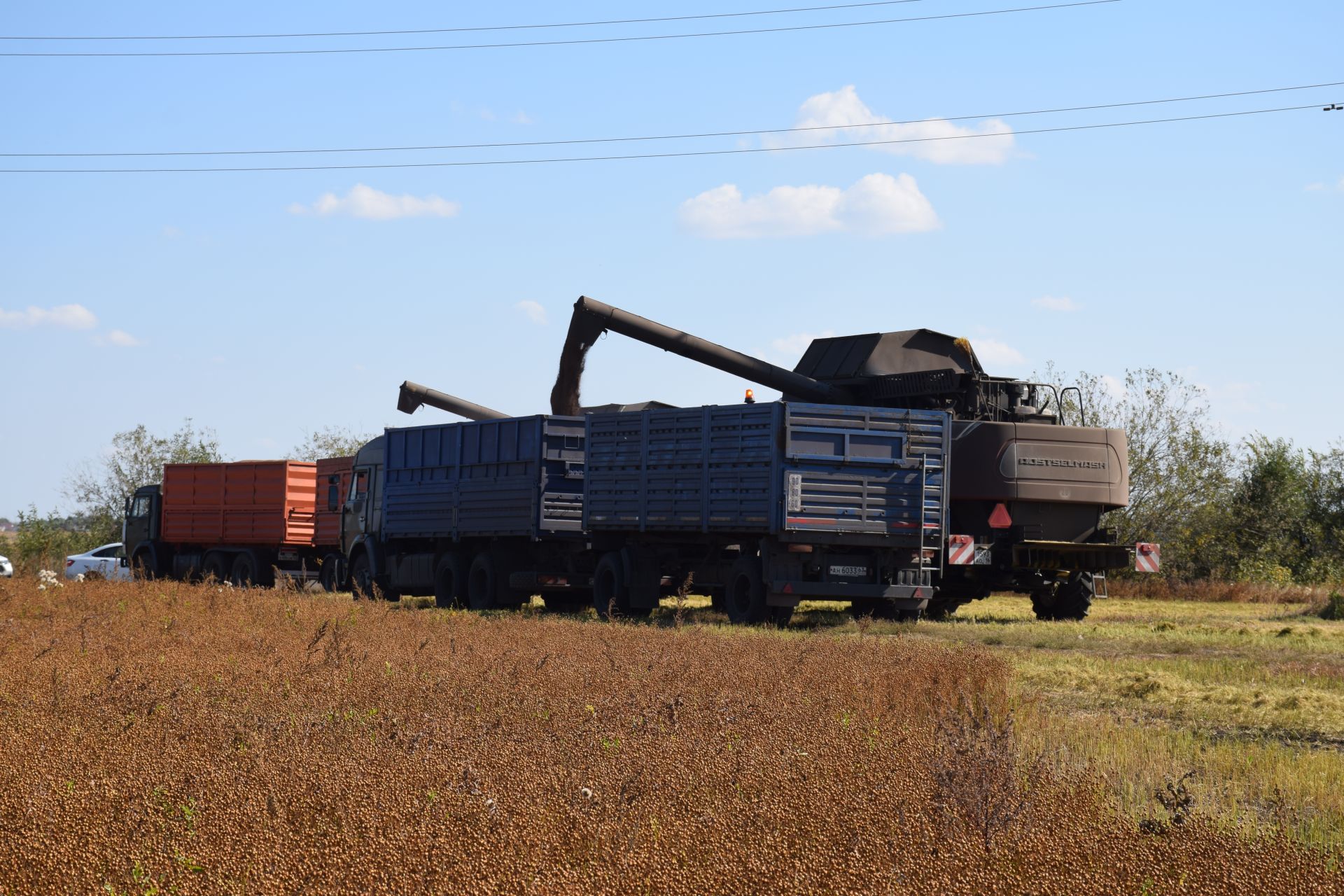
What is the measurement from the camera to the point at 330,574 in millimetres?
29094

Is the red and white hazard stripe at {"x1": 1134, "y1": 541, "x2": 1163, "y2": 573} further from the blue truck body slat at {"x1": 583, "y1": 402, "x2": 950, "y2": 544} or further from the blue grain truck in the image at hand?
the blue truck body slat at {"x1": 583, "y1": 402, "x2": 950, "y2": 544}

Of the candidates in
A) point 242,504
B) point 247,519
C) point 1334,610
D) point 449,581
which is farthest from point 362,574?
point 1334,610

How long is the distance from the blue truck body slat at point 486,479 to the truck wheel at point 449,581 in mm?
400

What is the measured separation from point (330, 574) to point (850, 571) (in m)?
14.8

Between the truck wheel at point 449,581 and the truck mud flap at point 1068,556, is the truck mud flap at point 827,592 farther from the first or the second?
the truck wheel at point 449,581

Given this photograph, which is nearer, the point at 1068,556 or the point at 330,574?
the point at 1068,556

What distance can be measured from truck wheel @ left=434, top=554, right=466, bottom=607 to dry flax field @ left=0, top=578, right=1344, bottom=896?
960 centimetres

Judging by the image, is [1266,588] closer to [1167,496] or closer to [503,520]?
[1167,496]

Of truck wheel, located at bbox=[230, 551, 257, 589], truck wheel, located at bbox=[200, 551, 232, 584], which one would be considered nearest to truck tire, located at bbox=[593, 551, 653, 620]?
truck wheel, located at bbox=[230, 551, 257, 589]

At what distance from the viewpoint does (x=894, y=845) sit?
16.5 feet

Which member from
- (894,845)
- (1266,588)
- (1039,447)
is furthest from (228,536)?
(894,845)

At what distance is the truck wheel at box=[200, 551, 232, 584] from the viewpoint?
102ft

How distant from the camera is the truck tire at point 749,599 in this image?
17.5m

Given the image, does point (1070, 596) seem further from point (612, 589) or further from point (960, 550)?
point (612, 589)
